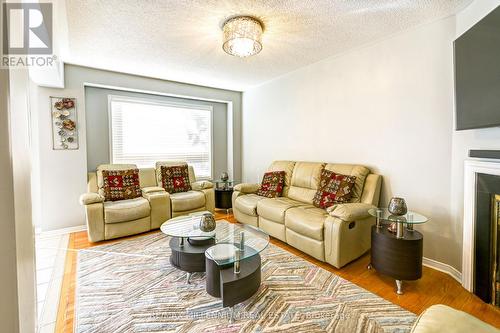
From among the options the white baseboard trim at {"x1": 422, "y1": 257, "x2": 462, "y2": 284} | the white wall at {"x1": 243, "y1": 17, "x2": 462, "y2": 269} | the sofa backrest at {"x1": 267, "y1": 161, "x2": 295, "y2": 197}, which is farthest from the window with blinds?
the white baseboard trim at {"x1": 422, "y1": 257, "x2": 462, "y2": 284}

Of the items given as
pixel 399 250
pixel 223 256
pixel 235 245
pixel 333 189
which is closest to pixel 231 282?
pixel 223 256

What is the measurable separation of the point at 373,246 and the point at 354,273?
0.35 metres

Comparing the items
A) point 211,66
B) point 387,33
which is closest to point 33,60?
point 211,66

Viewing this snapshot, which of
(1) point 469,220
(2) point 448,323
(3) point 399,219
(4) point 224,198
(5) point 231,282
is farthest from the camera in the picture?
(4) point 224,198

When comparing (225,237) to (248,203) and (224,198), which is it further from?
(224,198)

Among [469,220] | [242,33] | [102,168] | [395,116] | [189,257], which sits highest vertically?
[242,33]

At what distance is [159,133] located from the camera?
432 centimetres

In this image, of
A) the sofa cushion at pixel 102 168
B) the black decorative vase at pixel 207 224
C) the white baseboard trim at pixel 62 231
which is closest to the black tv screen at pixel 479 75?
the black decorative vase at pixel 207 224

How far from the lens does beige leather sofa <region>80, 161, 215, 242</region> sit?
2.94 metres

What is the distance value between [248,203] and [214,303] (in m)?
1.62

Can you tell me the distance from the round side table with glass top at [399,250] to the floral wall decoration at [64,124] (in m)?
4.04

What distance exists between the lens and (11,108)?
839mm

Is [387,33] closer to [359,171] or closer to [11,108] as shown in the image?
[359,171]

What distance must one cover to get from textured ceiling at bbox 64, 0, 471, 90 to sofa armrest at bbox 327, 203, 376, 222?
5.97 ft
